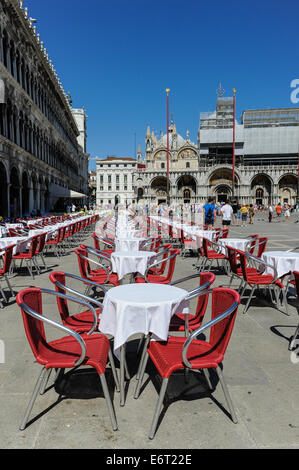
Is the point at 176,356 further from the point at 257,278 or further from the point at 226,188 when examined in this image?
the point at 226,188

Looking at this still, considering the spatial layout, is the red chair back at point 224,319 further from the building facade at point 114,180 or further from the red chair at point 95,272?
the building facade at point 114,180

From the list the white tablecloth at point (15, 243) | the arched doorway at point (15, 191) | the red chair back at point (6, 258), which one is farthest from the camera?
the arched doorway at point (15, 191)

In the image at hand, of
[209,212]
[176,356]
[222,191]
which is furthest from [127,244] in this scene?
[222,191]

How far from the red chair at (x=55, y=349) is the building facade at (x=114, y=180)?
100524mm

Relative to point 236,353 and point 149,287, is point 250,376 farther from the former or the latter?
point 149,287

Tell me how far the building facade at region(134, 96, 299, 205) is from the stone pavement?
70033 mm

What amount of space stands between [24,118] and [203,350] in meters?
26.9

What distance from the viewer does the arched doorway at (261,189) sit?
2863 inches

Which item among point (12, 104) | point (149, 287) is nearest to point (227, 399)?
point (149, 287)

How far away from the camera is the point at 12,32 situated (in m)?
22.8

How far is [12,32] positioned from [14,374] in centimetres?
2526

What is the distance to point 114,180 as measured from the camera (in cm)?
10400

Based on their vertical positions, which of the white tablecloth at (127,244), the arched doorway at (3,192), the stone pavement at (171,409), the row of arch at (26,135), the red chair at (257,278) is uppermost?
the row of arch at (26,135)

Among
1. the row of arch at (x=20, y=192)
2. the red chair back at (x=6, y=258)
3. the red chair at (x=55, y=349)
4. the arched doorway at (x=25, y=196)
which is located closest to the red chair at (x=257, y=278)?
the red chair at (x=55, y=349)
